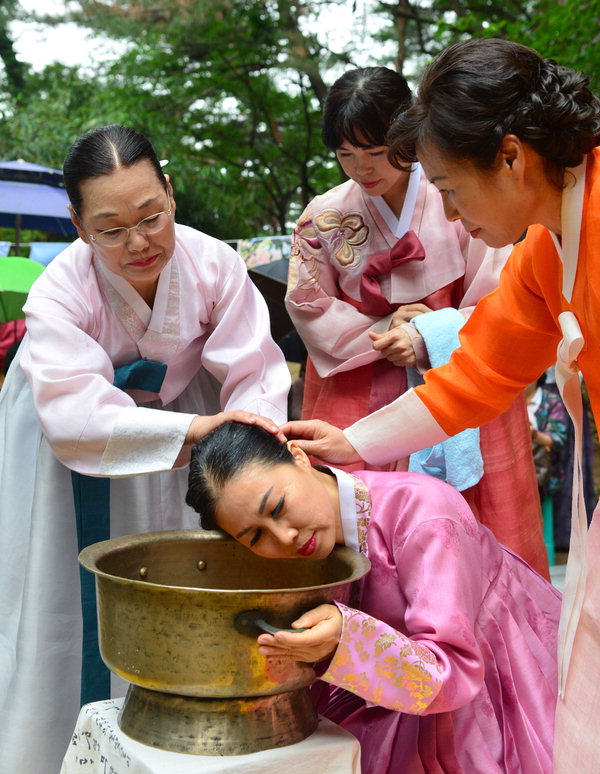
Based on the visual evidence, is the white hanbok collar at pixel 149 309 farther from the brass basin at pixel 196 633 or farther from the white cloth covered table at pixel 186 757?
the white cloth covered table at pixel 186 757

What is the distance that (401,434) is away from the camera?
2523 mm

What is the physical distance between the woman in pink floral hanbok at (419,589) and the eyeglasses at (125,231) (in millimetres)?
654

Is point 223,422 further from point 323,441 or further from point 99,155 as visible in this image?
point 99,155

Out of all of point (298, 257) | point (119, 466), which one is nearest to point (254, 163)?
point (298, 257)

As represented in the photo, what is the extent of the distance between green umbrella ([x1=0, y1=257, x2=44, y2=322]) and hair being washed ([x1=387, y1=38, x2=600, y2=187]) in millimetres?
3987

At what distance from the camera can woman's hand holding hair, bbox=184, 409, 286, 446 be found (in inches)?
89.5

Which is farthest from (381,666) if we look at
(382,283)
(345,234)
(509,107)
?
(345,234)

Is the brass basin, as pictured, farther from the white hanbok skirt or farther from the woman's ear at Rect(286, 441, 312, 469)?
the white hanbok skirt

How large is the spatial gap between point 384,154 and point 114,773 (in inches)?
77.1

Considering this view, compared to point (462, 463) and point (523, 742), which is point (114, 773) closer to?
point (523, 742)

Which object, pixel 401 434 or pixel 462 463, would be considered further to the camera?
pixel 462 463

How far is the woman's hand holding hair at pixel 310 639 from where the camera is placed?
1765mm

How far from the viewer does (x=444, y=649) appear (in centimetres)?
195

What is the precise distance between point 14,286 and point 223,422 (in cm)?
346
